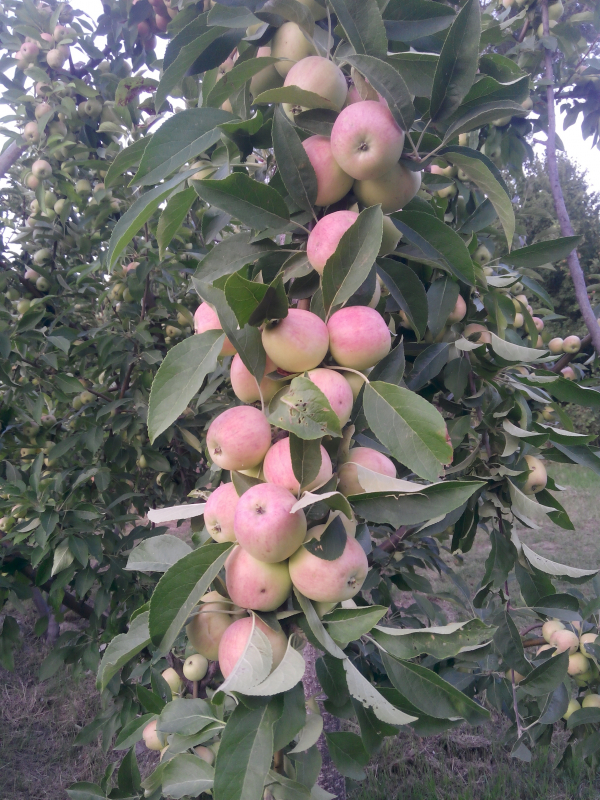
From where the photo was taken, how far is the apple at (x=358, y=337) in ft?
2.43

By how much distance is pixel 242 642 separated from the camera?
68 cm

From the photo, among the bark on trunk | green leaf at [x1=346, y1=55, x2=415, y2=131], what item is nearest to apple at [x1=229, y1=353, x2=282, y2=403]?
green leaf at [x1=346, y1=55, x2=415, y2=131]

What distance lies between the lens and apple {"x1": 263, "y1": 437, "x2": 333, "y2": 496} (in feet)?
2.26

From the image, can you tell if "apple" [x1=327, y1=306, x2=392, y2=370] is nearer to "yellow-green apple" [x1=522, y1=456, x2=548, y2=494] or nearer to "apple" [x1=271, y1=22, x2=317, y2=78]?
"apple" [x1=271, y1=22, x2=317, y2=78]

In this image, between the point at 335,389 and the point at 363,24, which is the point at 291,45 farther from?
the point at 335,389

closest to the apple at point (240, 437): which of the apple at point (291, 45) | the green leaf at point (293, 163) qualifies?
the green leaf at point (293, 163)

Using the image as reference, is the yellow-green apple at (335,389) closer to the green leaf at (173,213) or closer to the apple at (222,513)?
the apple at (222,513)

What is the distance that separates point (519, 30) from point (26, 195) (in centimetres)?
264

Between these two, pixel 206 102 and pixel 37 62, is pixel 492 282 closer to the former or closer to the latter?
pixel 206 102

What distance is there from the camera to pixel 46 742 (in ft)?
10.1

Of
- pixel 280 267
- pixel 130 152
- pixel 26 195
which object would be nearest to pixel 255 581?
pixel 280 267

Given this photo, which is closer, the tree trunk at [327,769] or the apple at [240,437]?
the apple at [240,437]

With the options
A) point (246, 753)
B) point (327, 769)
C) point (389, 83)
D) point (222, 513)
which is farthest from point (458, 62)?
point (327, 769)

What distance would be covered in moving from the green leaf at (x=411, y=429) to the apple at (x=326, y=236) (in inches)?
8.6
